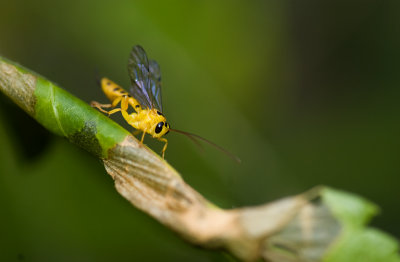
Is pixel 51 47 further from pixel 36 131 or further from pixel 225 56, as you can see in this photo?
pixel 36 131

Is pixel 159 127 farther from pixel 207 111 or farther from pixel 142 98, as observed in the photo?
pixel 207 111

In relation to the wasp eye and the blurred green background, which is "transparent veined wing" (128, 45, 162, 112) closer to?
the wasp eye

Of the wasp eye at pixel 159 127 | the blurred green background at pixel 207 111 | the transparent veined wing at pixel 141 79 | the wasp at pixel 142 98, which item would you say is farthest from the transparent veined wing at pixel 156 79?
the wasp eye at pixel 159 127

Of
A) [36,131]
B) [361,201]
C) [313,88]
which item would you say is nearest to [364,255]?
[361,201]

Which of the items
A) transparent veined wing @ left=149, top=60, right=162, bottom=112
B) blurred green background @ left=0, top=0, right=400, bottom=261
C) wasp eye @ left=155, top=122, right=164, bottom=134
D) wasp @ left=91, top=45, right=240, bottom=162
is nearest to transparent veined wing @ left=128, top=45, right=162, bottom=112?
wasp @ left=91, top=45, right=240, bottom=162

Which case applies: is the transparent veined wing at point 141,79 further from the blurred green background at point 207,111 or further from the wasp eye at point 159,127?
the blurred green background at point 207,111

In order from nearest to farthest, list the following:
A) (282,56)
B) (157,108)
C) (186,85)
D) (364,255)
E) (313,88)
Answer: (364,255) < (157,108) < (186,85) < (282,56) < (313,88)
